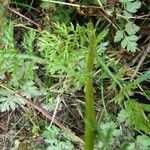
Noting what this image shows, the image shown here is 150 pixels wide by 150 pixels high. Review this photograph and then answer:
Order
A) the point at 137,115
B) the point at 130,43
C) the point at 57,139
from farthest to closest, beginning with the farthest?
the point at 57,139, the point at 130,43, the point at 137,115

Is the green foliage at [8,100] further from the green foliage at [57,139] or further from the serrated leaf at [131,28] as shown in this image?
the serrated leaf at [131,28]

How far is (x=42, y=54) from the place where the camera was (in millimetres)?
2072

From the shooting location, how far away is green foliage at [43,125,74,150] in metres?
2.06

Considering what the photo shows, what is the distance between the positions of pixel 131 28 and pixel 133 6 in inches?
4.4

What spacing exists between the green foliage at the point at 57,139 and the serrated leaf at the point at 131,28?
2.10 feet

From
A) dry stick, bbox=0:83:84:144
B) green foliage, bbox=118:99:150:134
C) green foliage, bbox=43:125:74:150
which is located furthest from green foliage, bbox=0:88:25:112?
green foliage, bbox=118:99:150:134

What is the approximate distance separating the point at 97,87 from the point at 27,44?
17.7 inches

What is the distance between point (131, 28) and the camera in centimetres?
198

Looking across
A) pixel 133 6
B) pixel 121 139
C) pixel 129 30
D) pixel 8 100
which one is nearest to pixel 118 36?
pixel 129 30

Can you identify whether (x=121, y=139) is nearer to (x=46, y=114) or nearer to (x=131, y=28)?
(x=46, y=114)

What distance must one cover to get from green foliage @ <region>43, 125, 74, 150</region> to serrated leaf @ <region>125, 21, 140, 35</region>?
64 centimetres

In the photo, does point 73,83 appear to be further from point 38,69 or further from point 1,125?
point 1,125

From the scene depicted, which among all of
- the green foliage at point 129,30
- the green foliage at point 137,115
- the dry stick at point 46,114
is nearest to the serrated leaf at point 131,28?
the green foliage at point 129,30

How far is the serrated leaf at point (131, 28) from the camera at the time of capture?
1973 mm
